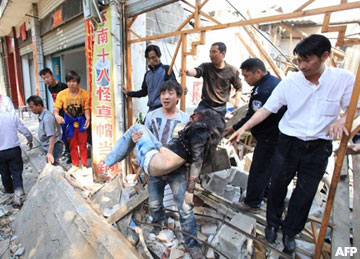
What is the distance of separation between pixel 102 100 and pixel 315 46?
3.64 metres

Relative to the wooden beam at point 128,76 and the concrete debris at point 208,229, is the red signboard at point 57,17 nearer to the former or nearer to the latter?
the wooden beam at point 128,76

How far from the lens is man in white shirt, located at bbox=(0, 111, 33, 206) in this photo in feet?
11.1

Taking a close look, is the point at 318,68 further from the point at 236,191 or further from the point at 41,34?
the point at 41,34

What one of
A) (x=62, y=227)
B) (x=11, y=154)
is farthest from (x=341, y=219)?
(x=11, y=154)

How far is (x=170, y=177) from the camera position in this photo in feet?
7.52

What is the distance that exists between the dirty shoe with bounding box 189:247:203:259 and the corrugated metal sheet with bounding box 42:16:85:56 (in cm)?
516

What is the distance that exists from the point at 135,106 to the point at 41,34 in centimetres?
619

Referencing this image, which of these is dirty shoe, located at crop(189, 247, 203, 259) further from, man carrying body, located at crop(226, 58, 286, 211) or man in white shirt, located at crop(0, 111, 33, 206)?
man in white shirt, located at crop(0, 111, 33, 206)

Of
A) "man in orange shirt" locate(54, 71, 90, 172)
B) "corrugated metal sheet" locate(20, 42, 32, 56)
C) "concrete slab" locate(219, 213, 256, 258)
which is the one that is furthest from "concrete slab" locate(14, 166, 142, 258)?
"corrugated metal sheet" locate(20, 42, 32, 56)

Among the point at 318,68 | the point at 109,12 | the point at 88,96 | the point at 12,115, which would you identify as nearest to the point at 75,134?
the point at 88,96

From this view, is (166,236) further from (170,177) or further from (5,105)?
(5,105)

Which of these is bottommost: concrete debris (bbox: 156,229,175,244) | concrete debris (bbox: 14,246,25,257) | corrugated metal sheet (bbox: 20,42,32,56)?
concrete debris (bbox: 14,246,25,257)

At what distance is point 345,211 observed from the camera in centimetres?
223

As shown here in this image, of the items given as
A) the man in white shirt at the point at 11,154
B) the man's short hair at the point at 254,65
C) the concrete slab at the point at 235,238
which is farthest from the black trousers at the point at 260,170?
the man in white shirt at the point at 11,154
